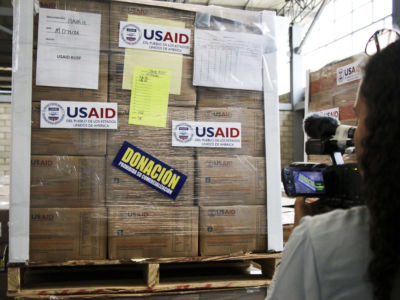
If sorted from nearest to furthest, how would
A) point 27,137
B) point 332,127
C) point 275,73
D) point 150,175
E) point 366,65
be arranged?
1. point 366,65
2. point 332,127
3. point 27,137
4. point 150,175
5. point 275,73

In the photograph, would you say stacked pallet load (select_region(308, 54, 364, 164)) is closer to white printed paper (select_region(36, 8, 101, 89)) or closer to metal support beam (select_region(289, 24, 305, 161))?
white printed paper (select_region(36, 8, 101, 89))

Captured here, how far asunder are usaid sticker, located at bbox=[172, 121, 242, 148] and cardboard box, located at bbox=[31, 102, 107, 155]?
42 cm

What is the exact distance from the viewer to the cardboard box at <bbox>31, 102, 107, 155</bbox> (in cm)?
210

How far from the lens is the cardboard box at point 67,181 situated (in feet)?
6.86

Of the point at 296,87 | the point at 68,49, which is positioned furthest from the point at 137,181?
the point at 296,87

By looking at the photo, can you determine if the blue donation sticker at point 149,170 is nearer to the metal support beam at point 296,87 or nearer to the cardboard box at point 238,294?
the cardboard box at point 238,294

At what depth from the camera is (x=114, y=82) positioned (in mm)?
2209

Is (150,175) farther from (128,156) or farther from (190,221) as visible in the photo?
(190,221)

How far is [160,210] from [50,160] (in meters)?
0.66

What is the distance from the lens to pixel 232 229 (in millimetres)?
2303

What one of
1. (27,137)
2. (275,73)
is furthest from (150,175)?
(275,73)

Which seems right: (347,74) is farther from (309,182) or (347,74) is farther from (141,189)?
(309,182)

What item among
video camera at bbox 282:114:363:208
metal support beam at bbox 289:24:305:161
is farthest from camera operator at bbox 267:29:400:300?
metal support beam at bbox 289:24:305:161

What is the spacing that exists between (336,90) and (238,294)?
2771 mm
